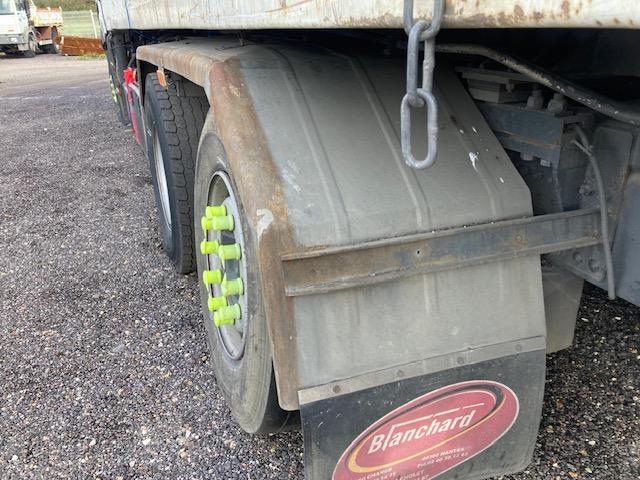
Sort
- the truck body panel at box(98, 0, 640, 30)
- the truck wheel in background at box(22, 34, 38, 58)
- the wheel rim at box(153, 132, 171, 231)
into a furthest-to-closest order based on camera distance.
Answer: the truck wheel in background at box(22, 34, 38, 58), the wheel rim at box(153, 132, 171, 231), the truck body panel at box(98, 0, 640, 30)

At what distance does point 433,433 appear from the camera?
1.47 m

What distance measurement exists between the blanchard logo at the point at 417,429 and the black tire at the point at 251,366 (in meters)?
0.32

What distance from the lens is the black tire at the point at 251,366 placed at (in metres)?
1.55

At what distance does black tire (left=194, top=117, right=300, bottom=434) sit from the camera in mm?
1553

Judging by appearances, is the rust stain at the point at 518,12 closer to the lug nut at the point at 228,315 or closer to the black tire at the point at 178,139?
the lug nut at the point at 228,315

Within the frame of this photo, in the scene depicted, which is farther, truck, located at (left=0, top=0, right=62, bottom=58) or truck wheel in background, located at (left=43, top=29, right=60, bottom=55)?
truck wheel in background, located at (left=43, top=29, right=60, bottom=55)

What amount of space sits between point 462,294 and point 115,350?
1.82m

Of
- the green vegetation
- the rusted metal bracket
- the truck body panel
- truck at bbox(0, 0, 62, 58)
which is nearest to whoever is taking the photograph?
the truck body panel

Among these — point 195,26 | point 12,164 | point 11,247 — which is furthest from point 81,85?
point 195,26

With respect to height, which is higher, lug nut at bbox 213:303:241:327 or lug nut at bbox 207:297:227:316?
lug nut at bbox 213:303:241:327

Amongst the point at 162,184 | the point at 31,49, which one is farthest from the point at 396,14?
the point at 31,49

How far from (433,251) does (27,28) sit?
23.9 metres

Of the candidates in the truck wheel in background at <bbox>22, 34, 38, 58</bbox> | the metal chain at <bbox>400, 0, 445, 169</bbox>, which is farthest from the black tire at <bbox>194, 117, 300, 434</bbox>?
the truck wheel in background at <bbox>22, 34, 38, 58</bbox>

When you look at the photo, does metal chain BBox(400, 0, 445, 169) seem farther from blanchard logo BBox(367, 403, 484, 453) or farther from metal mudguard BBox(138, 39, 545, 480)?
blanchard logo BBox(367, 403, 484, 453)
